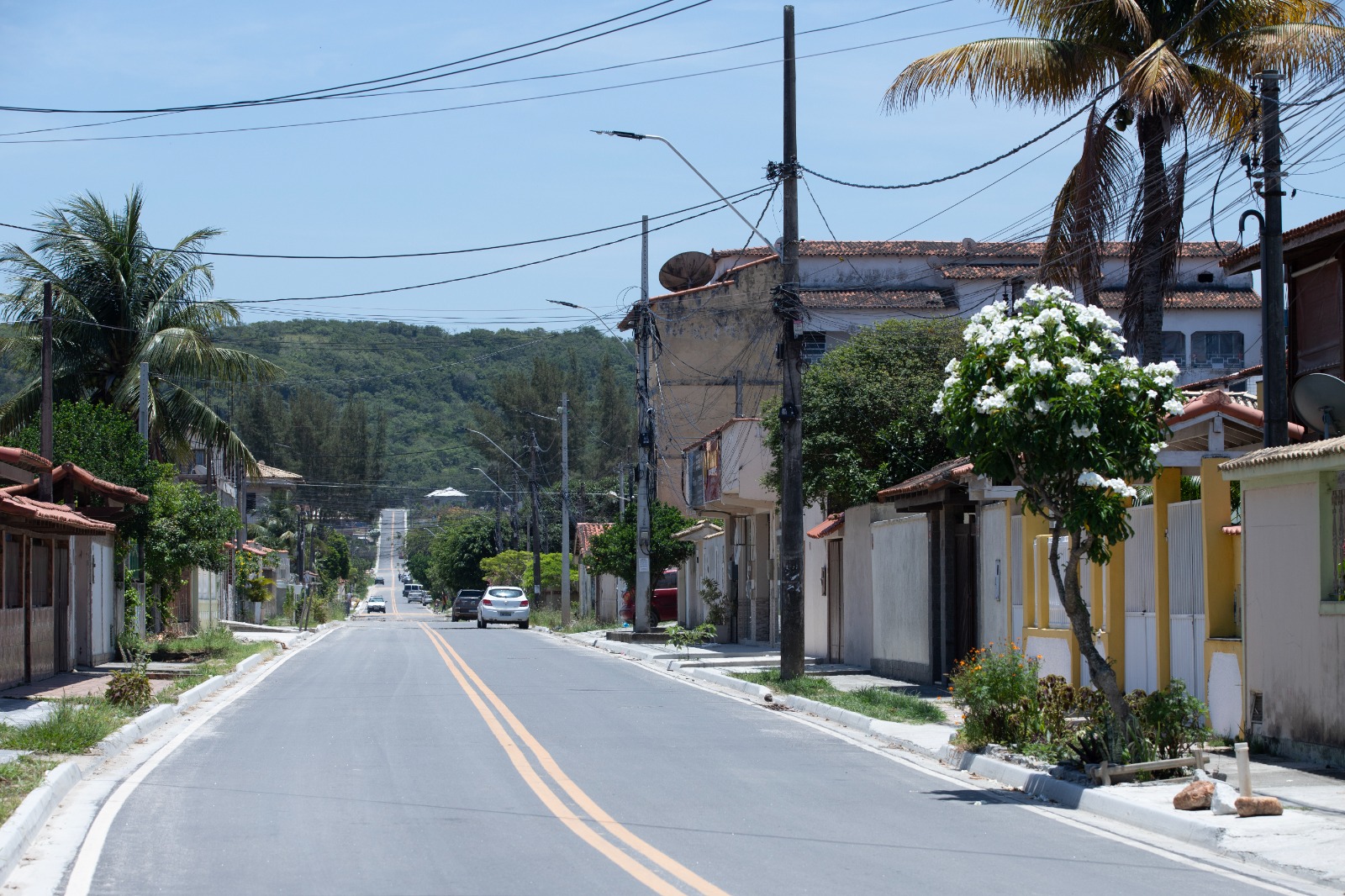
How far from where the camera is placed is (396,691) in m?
22.1

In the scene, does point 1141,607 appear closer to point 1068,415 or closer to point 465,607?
point 1068,415

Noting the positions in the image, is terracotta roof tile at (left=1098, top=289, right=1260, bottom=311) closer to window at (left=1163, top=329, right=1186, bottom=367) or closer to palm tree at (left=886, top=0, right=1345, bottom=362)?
window at (left=1163, top=329, right=1186, bottom=367)

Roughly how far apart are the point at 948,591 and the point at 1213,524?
7779 millimetres

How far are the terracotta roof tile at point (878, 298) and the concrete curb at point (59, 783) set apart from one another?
33.1 meters

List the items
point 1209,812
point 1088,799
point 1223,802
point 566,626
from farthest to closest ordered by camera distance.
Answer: point 566,626, point 1088,799, point 1209,812, point 1223,802

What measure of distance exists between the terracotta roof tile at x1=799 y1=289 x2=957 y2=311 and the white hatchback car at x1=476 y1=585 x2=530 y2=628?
679 inches

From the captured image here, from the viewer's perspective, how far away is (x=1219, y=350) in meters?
48.7

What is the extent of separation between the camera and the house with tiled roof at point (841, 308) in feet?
160

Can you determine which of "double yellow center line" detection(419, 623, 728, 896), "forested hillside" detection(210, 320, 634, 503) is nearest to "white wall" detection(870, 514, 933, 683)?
"double yellow center line" detection(419, 623, 728, 896)

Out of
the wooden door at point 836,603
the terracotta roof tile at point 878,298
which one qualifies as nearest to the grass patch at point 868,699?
the wooden door at point 836,603

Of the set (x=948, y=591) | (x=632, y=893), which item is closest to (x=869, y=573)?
(x=948, y=591)

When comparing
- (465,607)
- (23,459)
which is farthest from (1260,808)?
(465,607)

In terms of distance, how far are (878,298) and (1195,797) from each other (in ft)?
139

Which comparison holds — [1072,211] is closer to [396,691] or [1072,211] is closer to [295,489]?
[396,691]
